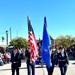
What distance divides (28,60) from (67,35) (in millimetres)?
99461

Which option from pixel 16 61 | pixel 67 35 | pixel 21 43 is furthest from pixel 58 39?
pixel 16 61

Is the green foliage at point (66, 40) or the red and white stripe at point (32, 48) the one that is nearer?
the red and white stripe at point (32, 48)

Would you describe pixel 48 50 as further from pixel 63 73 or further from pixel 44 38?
pixel 63 73

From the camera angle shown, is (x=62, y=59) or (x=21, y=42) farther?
(x=21, y=42)

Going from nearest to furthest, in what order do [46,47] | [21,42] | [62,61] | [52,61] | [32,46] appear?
1. [46,47]
2. [52,61]
3. [62,61]
4. [32,46]
5. [21,42]

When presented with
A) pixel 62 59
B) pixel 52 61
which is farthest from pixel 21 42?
pixel 52 61

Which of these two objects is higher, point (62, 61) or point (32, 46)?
point (32, 46)

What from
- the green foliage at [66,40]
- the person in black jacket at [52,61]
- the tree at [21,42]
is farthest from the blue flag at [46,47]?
the green foliage at [66,40]

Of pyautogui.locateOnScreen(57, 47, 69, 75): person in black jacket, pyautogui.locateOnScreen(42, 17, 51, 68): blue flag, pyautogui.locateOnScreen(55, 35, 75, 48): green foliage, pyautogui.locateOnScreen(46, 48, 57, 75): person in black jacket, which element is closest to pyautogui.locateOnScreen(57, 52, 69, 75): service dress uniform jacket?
pyautogui.locateOnScreen(57, 47, 69, 75): person in black jacket

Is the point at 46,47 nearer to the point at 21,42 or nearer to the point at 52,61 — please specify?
the point at 52,61

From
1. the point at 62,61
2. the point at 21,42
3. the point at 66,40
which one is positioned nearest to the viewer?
the point at 62,61

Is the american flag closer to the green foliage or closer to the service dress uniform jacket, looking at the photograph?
the service dress uniform jacket

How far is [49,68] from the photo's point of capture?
14.5 m

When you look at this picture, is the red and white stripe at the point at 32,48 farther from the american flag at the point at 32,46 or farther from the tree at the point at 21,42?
the tree at the point at 21,42
